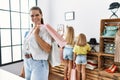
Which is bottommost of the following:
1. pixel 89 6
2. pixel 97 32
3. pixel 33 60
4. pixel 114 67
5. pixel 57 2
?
pixel 114 67

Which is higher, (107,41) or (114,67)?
(107,41)

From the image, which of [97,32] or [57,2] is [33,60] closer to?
[97,32]

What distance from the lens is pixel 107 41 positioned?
316 cm

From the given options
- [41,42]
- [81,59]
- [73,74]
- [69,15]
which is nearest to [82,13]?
[69,15]

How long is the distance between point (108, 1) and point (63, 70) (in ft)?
6.10

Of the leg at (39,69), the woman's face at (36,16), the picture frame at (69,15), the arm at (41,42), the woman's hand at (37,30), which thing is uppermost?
the picture frame at (69,15)

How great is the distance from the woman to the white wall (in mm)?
2054

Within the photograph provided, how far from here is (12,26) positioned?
363 cm

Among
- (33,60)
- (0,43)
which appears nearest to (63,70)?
(0,43)

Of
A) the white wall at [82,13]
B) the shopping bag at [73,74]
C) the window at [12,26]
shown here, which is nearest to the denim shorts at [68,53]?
the shopping bag at [73,74]

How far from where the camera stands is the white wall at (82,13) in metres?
3.21

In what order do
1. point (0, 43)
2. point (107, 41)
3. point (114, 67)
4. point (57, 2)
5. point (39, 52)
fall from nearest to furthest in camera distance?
point (39, 52) < point (114, 67) < point (107, 41) < point (0, 43) < point (57, 2)

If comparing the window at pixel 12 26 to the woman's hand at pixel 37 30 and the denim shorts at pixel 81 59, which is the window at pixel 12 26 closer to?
the denim shorts at pixel 81 59

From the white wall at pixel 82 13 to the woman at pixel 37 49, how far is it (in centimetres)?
205
